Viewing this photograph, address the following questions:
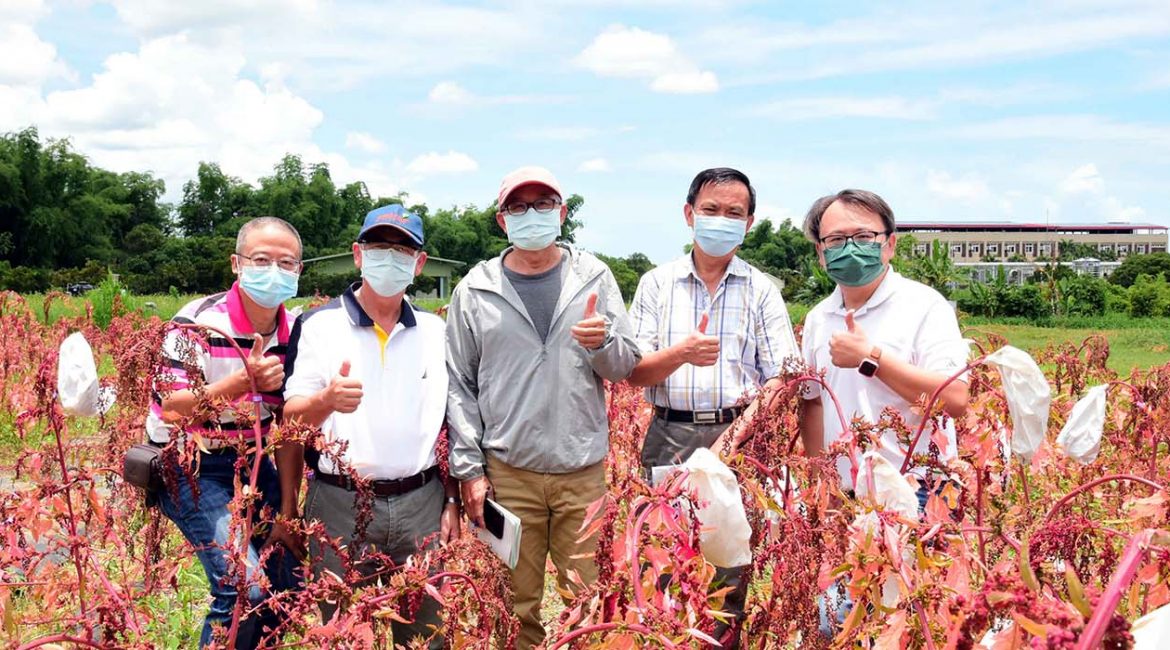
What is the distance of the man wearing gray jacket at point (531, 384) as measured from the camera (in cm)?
305

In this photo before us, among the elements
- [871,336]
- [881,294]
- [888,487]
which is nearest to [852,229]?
[881,294]

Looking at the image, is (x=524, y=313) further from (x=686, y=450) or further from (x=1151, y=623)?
(x=1151, y=623)

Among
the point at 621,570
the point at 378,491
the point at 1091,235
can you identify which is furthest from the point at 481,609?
the point at 1091,235

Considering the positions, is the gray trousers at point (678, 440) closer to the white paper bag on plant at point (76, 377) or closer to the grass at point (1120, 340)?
the white paper bag on plant at point (76, 377)

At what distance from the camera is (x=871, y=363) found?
2529 mm

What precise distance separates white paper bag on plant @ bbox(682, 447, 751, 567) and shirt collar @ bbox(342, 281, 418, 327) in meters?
1.58

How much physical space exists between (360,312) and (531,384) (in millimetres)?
616

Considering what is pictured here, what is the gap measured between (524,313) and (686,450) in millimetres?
754

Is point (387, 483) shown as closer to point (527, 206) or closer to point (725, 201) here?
point (527, 206)

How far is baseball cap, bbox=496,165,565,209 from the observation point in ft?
10.1

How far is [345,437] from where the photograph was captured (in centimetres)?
280

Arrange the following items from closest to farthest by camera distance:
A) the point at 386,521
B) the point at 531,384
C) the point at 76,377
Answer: the point at 76,377 → the point at 386,521 → the point at 531,384

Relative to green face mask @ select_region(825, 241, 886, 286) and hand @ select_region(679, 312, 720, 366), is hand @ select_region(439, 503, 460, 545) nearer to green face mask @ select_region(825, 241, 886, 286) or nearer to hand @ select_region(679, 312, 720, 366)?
hand @ select_region(679, 312, 720, 366)

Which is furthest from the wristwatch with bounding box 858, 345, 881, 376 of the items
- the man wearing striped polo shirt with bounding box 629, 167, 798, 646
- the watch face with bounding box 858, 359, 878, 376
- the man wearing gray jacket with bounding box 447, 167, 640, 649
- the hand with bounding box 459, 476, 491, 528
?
the hand with bounding box 459, 476, 491, 528
